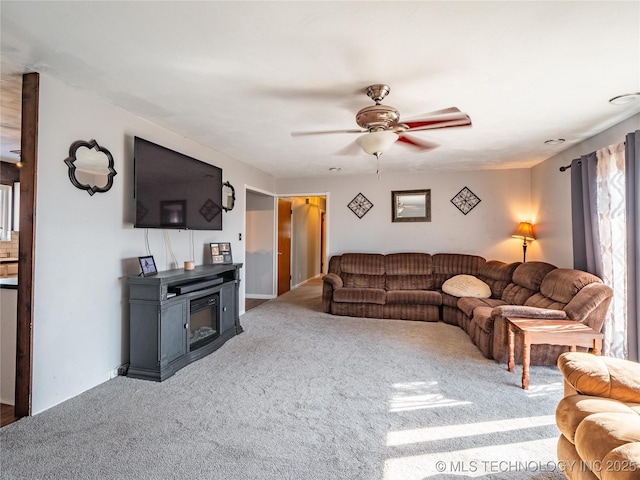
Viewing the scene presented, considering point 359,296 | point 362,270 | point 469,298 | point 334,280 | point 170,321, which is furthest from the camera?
point 362,270

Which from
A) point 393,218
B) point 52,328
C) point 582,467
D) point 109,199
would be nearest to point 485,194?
point 393,218

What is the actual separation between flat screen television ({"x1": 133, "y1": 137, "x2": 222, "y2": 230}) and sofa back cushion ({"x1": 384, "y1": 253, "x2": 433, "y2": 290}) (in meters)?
2.86

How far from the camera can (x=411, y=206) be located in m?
5.66

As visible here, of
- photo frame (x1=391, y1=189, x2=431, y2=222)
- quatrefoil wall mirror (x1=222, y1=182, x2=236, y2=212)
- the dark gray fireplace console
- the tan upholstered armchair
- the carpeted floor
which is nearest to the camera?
the tan upholstered armchair

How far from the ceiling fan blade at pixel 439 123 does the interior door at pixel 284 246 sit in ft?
13.8

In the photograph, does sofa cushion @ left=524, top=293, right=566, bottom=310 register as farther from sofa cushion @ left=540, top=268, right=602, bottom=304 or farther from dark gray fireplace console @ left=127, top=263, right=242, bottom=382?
dark gray fireplace console @ left=127, top=263, right=242, bottom=382

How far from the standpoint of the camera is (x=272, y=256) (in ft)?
20.3

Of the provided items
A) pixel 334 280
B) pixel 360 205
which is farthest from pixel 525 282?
pixel 360 205

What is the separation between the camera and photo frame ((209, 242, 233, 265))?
409cm

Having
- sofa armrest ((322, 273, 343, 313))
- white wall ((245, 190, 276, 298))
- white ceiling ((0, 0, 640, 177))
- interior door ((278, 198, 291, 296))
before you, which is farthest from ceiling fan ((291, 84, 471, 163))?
interior door ((278, 198, 291, 296))

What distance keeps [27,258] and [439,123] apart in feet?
10.2

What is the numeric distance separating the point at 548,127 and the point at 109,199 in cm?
419

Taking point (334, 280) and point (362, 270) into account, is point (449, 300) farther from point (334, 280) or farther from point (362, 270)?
point (334, 280)

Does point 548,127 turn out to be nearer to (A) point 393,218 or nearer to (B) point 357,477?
(A) point 393,218
